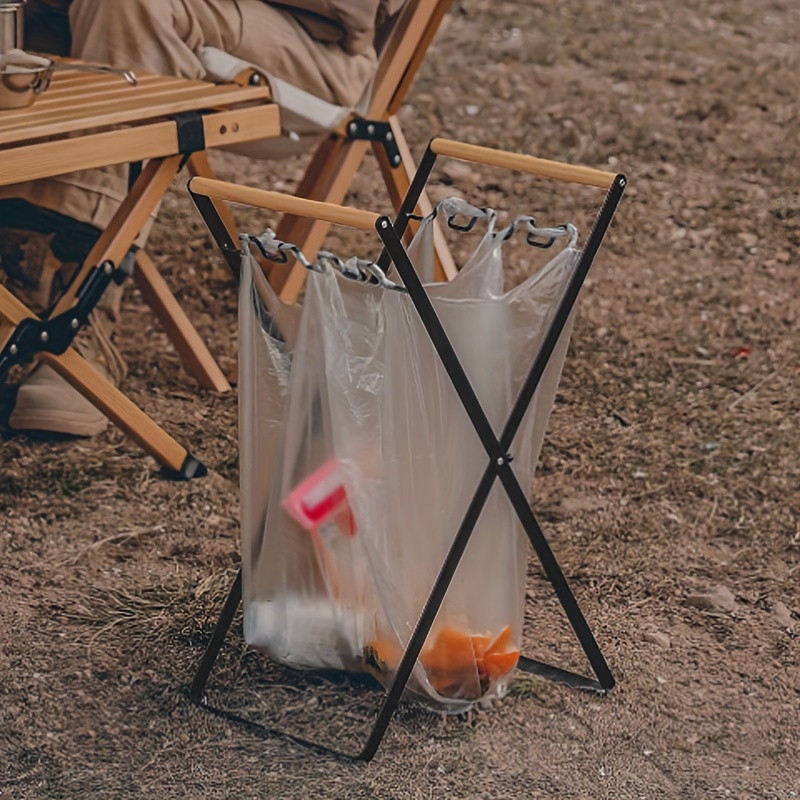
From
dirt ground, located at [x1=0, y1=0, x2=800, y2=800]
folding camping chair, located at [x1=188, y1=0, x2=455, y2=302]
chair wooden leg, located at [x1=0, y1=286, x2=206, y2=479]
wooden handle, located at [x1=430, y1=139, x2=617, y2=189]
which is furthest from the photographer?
folding camping chair, located at [x1=188, y1=0, x2=455, y2=302]

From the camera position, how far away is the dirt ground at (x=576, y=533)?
2225 mm

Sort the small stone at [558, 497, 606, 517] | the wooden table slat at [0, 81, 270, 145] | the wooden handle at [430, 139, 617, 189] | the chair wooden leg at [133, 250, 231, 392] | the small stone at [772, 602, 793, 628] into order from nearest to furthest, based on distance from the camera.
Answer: the wooden handle at [430, 139, 617, 189]
the wooden table slat at [0, 81, 270, 145]
the small stone at [772, 602, 793, 628]
the small stone at [558, 497, 606, 517]
the chair wooden leg at [133, 250, 231, 392]

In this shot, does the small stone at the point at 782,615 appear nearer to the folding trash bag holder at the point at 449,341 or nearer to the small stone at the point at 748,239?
the folding trash bag holder at the point at 449,341

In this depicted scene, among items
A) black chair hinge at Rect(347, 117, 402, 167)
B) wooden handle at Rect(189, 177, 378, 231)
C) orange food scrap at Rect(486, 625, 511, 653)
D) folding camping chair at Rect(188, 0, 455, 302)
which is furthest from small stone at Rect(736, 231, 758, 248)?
wooden handle at Rect(189, 177, 378, 231)

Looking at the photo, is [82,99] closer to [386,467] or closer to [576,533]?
[386,467]

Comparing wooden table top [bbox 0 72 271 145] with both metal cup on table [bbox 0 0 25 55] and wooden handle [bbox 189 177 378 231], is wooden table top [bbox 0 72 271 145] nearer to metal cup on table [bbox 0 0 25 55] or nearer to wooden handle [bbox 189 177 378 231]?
metal cup on table [bbox 0 0 25 55]

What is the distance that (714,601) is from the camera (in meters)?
2.75

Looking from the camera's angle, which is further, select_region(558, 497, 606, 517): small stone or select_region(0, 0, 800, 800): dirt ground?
select_region(558, 497, 606, 517): small stone

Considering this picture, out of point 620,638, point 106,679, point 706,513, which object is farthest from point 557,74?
point 106,679

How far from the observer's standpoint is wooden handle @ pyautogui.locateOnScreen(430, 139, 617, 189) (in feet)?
6.79

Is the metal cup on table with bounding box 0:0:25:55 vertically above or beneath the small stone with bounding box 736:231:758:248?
above

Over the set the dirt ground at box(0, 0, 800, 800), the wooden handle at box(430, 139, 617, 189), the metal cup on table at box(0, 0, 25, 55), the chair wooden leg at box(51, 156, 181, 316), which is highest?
the metal cup on table at box(0, 0, 25, 55)

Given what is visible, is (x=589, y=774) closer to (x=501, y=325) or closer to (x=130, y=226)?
(x=501, y=325)

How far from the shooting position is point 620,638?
260 centimetres
